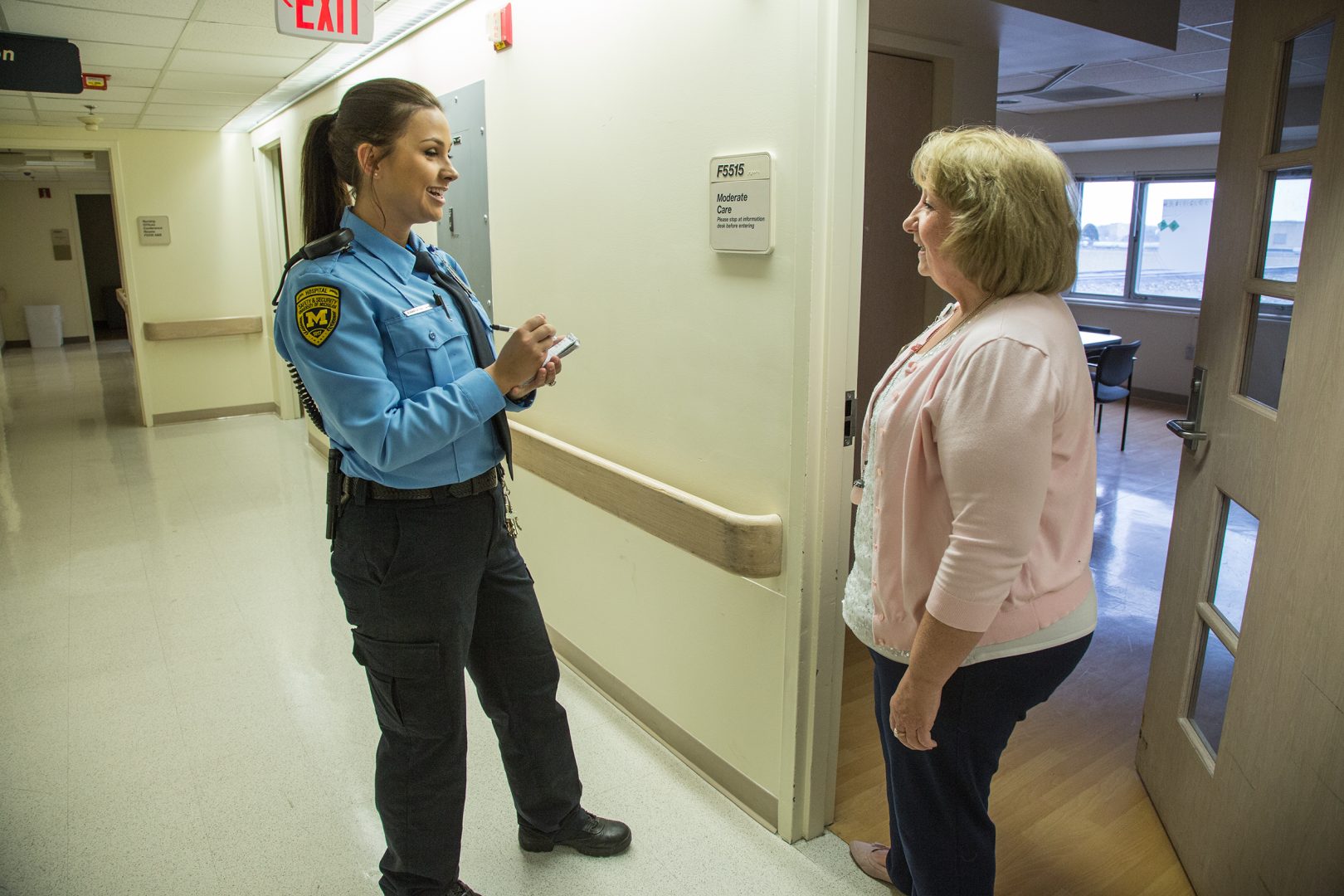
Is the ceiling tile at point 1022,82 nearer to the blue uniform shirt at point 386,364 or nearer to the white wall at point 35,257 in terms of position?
the blue uniform shirt at point 386,364

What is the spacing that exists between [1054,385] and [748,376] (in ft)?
3.08

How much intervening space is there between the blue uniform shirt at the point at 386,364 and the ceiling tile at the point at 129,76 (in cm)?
415

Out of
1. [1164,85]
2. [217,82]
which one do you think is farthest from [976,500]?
[1164,85]

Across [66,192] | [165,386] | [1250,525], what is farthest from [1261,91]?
[66,192]

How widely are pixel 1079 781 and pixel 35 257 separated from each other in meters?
15.4

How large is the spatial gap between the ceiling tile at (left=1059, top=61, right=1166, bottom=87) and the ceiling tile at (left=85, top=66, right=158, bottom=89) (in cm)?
571

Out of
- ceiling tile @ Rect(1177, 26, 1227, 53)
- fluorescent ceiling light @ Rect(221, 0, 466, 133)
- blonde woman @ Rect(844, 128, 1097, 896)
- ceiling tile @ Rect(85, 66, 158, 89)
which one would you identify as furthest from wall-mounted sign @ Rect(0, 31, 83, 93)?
ceiling tile @ Rect(1177, 26, 1227, 53)

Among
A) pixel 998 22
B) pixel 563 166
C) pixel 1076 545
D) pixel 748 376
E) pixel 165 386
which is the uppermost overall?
pixel 998 22

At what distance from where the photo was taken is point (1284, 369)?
1744mm

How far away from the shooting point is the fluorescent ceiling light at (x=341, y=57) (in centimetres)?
341

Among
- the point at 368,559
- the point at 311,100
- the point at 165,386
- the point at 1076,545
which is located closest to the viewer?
the point at 1076,545

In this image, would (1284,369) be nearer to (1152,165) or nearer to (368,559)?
(368,559)

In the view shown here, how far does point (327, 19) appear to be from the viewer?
3111 mm

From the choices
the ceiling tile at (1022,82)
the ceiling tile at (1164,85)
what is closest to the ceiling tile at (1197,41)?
the ceiling tile at (1022,82)
